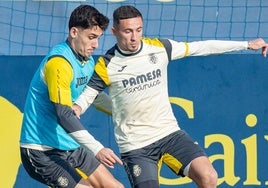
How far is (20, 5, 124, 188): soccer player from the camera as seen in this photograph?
7.55 m

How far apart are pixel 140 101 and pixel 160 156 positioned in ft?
1.54

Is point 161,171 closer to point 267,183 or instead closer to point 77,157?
point 267,183

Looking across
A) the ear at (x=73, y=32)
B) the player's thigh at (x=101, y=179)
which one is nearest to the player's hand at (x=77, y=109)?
the player's thigh at (x=101, y=179)

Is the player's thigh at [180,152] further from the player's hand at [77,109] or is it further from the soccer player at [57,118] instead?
the player's hand at [77,109]

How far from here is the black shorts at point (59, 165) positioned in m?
7.74

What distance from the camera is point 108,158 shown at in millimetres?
7086

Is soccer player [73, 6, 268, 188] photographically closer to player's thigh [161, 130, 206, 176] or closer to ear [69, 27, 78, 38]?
player's thigh [161, 130, 206, 176]

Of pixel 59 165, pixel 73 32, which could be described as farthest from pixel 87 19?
pixel 59 165

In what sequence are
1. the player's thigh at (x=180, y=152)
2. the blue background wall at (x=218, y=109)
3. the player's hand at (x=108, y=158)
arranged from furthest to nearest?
the blue background wall at (x=218, y=109)
the player's thigh at (x=180, y=152)
the player's hand at (x=108, y=158)

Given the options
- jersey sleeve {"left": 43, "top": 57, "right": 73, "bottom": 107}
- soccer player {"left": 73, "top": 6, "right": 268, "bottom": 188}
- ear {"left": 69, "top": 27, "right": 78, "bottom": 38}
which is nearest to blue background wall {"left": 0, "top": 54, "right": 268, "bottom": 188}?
soccer player {"left": 73, "top": 6, "right": 268, "bottom": 188}

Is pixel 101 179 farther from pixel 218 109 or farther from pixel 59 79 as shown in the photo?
pixel 218 109

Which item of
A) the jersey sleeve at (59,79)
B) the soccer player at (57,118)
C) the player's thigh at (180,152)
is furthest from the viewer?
the player's thigh at (180,152)

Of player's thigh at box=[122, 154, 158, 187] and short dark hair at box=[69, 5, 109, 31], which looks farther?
player's thigh at box=[122, 154, 158, 187]

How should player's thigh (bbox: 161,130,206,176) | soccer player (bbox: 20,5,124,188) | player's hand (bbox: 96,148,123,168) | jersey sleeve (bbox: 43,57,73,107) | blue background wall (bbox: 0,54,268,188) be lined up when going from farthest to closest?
blue background wall (bbox: 0,54,268,188)
player's thigh (bbox: 161,130,206,176)
soccer player (bbox: 20,5,124,188)
jersey sleeve (bbox: 43,57,73,107)
player's hand (bbox: 96,148,123,168)
